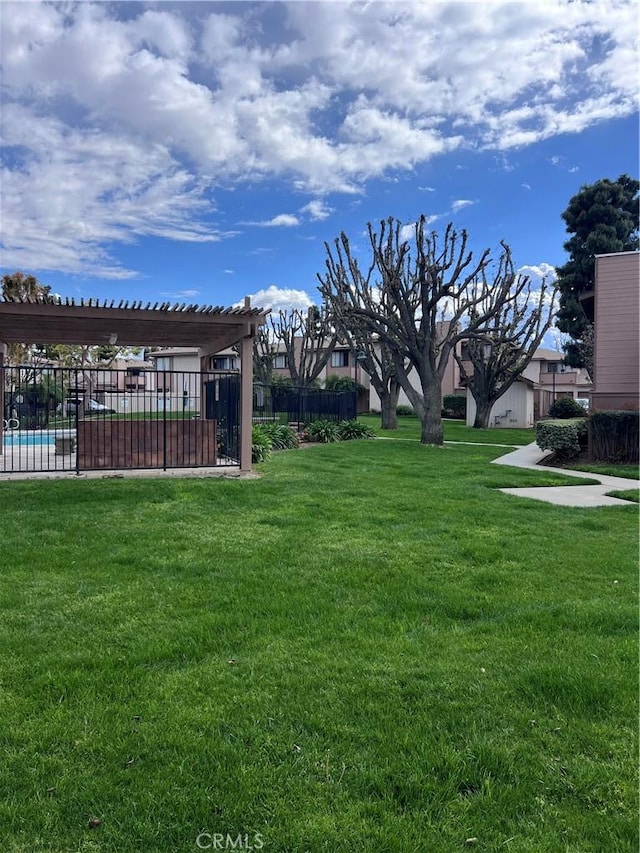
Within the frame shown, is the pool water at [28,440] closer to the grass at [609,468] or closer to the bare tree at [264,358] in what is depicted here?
the grass at [609,468]

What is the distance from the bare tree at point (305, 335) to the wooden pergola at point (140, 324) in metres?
18.3

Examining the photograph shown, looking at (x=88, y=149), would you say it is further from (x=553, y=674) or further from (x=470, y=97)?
(x=553, y=674)

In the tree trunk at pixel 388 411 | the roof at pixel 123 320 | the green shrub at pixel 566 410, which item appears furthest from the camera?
the tree trunk at pixel 388 411

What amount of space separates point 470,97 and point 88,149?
8606mm

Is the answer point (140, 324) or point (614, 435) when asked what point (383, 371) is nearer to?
point (614, 435)

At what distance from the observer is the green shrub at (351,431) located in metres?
18.0

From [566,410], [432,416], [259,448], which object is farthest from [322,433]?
[566,410]

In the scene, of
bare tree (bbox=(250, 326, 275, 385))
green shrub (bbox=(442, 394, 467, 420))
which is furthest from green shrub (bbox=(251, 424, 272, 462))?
green shrub (bbox=(442, 394, 467, 420))

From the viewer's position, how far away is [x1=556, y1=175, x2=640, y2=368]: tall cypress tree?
25.1m

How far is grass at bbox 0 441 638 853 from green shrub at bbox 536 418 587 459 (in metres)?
6.35

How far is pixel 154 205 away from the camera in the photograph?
63.4ft

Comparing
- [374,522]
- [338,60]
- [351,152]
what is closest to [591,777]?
[374,522]
